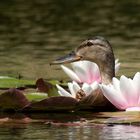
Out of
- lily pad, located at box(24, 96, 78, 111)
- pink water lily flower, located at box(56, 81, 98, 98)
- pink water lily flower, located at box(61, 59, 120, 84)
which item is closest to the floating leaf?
pink water lily flower, located at box(56, 81, 98, 98)

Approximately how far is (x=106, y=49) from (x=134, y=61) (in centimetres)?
364

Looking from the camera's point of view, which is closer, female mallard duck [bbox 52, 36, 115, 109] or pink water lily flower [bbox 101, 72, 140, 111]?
pink water lily flower [bbox 101, 72, 140, 111]

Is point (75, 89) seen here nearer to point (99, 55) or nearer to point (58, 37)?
point (99, 55)

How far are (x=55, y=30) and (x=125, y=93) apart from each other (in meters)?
9.39

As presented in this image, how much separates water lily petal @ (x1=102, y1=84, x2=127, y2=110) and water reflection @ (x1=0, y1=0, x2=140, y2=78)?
9.85 ft

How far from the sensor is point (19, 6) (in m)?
21.0

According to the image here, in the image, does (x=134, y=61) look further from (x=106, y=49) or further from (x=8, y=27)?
(x=8, y=27)

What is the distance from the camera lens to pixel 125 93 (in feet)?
21.8

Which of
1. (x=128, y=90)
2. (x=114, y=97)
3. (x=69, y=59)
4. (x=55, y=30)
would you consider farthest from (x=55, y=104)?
(x=55, y=30)

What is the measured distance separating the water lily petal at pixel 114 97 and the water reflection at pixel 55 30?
300cm

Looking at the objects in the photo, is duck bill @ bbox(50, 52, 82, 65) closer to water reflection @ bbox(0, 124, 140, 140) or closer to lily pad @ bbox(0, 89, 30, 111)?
lily pad @ bbox(0, 89, 30, 111)

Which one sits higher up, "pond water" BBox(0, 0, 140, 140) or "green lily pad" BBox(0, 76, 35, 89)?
"pond water" BBox(0, 0, 140, 140)

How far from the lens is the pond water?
Answer: 6.25 metres

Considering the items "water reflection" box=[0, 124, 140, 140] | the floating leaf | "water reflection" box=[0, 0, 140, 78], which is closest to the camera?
"water reflection" box=[0, 124, 140, 140]
